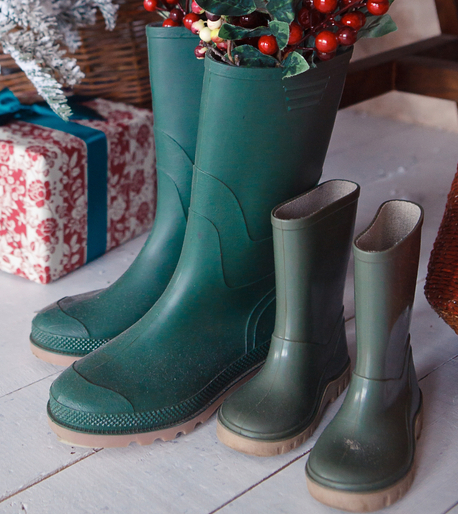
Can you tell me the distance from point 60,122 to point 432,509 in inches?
32.5

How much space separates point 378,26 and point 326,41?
0.28ft

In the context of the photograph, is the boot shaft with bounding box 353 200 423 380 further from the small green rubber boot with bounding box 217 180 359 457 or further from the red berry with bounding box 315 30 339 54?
the red berry with bounding box 315 30 339 54

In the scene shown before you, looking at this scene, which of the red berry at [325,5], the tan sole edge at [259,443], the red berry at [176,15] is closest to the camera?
the red berry at [325,5]

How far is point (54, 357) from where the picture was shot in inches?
31.7

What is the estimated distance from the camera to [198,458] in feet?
2.19

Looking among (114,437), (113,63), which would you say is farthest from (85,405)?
(113,63)

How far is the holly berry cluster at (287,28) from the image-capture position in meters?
0.57

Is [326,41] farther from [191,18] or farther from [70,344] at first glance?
[70,344]

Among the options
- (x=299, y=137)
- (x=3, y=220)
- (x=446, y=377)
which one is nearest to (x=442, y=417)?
(x=446, y=377)

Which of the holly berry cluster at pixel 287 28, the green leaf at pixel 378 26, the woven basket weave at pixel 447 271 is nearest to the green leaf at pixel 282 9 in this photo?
the holly berry cluster at pixel 287 28

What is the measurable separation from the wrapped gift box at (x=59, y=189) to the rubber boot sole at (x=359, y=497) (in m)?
0.61

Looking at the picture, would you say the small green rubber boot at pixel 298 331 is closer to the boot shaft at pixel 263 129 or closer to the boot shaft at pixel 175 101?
the boot shaft at pixel 263 129

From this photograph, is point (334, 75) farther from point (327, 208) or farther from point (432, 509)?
point (432, 509)

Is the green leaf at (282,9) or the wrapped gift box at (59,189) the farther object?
the wrapped gift box at (59,189)
